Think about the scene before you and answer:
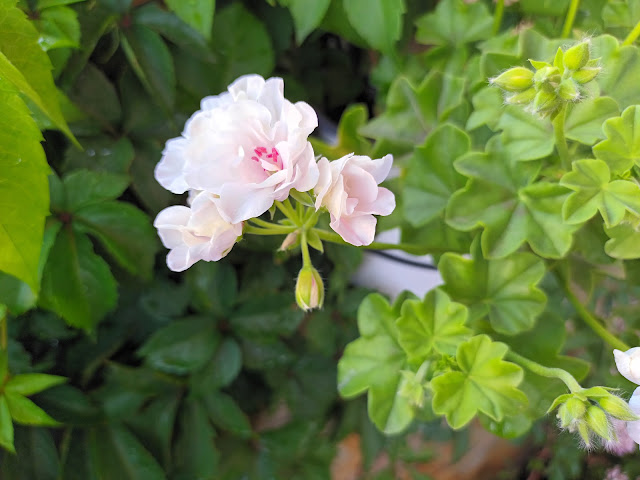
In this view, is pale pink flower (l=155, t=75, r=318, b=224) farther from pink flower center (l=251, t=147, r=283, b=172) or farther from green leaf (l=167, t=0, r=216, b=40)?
green leaf (l=167, t=0, r=216, b=40)

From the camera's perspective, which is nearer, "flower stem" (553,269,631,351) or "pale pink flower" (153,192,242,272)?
"pale pink flower" (153,192,242,272)

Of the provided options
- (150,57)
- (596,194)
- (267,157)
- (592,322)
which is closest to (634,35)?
(596,194)

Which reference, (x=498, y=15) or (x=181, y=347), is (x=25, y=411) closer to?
(x=181, y=347)

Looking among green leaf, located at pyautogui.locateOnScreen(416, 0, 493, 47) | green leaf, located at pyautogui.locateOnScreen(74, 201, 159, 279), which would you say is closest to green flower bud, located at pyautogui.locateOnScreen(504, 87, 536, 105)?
green leaf, located at pyautogui.locateOnScreen(416, 0, 493, 47)

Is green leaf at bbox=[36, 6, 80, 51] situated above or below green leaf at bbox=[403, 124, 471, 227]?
above

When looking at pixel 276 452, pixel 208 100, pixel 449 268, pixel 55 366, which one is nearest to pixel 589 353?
pixel 449 268

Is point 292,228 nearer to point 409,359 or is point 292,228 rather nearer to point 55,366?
point 409,359
